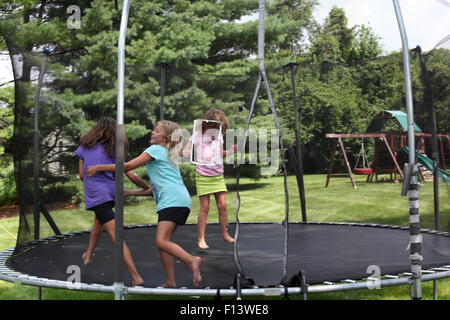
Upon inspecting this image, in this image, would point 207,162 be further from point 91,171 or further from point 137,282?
point 137,282

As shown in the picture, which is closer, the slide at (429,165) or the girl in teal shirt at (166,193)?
the girl in teal shirt at (166,193)

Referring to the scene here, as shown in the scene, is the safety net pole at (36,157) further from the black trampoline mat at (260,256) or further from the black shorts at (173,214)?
the black shorts at (173,214)

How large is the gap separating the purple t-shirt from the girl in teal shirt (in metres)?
0.12

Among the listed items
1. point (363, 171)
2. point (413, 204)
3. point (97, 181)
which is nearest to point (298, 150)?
point (363, 171)

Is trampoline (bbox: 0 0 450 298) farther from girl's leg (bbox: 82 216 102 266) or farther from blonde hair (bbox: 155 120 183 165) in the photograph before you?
blonde hair (bbox: 155 120 183 165)

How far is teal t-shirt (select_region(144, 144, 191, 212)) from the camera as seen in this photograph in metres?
1.84

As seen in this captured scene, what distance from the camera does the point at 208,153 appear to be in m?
2.68

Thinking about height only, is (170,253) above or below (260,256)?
above

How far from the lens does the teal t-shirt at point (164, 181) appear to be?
1.84 meters

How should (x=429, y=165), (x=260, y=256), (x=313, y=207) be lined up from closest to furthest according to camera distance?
(x=260, y=256) → (x=429, y=165) → (x=313, y=207)

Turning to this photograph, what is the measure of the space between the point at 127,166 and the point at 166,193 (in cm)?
19

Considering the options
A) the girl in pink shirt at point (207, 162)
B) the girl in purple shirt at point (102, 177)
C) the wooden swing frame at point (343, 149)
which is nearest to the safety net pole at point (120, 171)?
the girl in purple shirt at point (102, 177)

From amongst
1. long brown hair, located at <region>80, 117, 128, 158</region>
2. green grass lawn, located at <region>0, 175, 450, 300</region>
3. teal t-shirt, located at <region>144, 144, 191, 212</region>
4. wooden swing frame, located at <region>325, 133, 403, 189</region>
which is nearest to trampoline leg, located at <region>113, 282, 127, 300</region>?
teal t-shirt, located at <region>144, 144, 191, 212</region>
